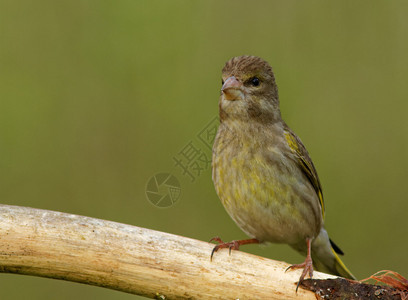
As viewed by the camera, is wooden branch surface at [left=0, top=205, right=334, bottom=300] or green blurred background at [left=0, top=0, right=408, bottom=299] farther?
green blurred background at [left=0, top=0, right=408, bottom=299]

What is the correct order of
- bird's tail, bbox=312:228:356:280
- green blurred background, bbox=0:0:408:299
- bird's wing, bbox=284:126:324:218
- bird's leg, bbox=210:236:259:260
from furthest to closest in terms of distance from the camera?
1. green blurred background, bbox=0:0:408:299
2. bird's tail, bbox=312:228:356:280
3. bird's wing, bbox=284:126:324:218
4. bird's leg, bbox=210:236:259:260

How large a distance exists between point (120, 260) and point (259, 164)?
124 centimetres

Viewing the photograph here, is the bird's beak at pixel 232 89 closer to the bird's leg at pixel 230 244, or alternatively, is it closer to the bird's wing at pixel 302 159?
the bird's wing at pixel 302 159

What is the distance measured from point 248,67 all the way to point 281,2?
72.2 inches

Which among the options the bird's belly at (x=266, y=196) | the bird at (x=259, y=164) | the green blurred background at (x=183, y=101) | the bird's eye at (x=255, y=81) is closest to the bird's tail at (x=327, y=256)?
the bird at (x=259, y=164)

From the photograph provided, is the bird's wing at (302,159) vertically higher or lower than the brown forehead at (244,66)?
lower

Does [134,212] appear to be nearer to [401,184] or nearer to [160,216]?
[160,216]

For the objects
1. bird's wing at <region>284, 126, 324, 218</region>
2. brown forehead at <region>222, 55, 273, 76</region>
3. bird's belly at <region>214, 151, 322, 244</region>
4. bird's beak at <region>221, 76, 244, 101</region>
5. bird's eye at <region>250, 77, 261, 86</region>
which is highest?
brown forehead at <region>222, 55, 273, 76</region>

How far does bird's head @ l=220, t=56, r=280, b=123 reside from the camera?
154 inches

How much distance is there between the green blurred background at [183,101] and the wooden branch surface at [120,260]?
202 centimetres

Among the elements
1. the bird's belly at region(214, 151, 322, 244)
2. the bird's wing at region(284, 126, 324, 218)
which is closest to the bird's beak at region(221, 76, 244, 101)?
the bird's belly at region(214, 151, 322, 244)

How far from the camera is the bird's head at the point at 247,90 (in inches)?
154

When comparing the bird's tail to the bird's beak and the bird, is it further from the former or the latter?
the bird's beak

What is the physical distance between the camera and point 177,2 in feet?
18.7
